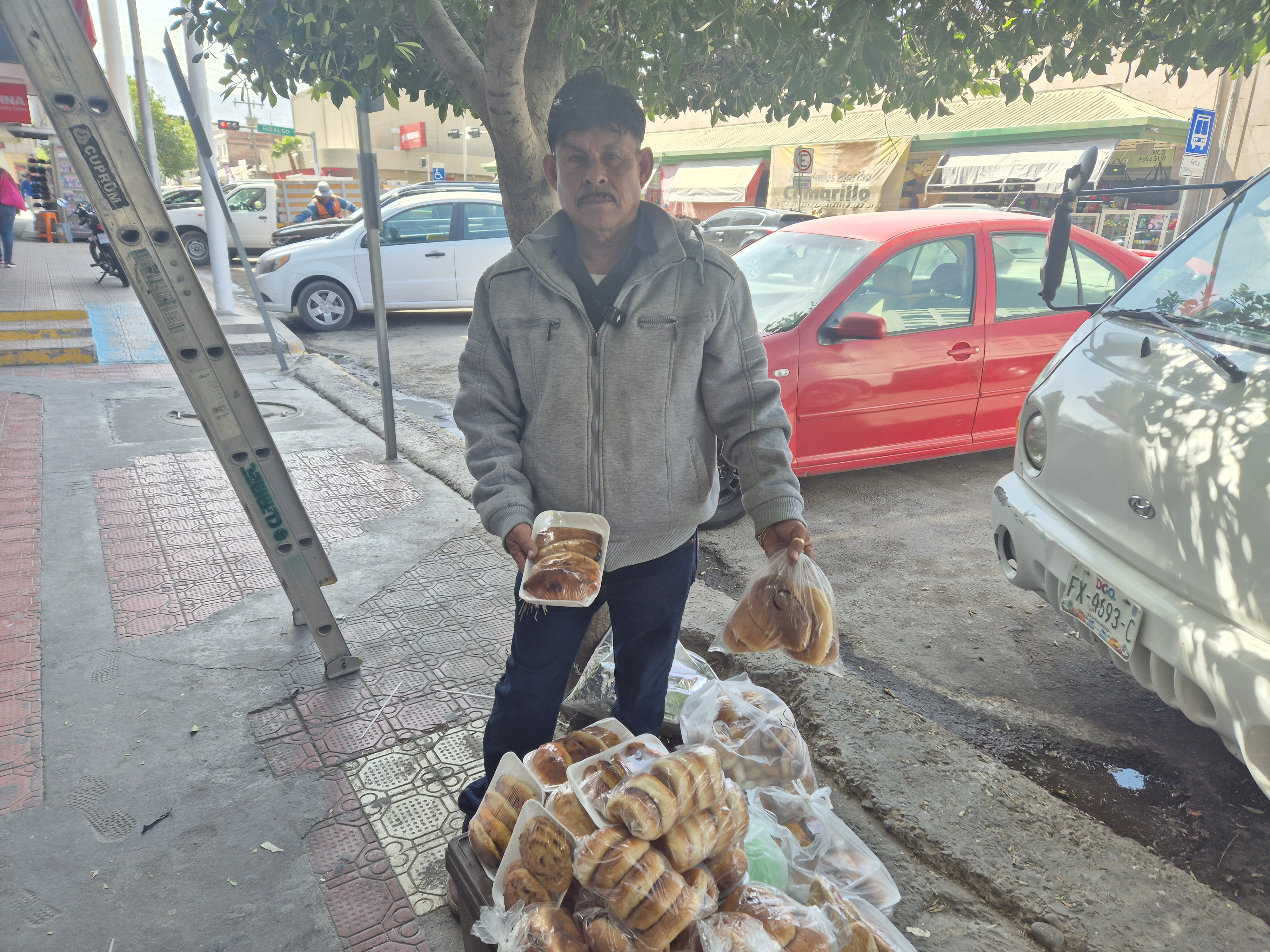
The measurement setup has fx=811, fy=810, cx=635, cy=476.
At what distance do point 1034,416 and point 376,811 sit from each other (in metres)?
2.88

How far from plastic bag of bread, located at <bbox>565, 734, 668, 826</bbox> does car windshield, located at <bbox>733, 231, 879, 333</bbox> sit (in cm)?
348

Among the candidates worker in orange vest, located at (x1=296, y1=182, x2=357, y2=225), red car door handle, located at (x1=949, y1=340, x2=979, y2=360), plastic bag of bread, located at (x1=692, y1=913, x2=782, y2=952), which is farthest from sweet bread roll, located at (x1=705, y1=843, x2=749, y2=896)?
worker in orange vest, located at (x1=296, y1=182, x2=357, y2=225)

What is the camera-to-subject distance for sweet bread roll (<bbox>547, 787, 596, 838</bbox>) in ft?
5.63

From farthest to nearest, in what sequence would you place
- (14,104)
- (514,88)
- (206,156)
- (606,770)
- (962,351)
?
(14,104) → (206,156) → (962,351) → (514,88) → (606,770)

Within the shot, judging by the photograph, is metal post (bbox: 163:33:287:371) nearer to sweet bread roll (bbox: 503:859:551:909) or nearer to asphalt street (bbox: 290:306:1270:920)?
asphalt street (bbox: 290:306:1270:920)

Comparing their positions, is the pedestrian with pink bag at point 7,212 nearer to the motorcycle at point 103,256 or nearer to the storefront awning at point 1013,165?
the motorcycle at point 103,256

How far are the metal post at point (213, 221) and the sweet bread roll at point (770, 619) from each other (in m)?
8.63

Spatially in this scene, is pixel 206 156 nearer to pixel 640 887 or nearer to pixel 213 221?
pixel 213 221

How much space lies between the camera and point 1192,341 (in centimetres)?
271

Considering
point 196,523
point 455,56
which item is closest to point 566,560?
point 455,56

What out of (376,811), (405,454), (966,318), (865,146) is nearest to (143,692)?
(376,811)

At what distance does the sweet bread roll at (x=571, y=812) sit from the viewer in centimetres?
172

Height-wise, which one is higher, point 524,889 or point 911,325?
point 911,325

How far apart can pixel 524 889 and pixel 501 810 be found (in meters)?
0.23
